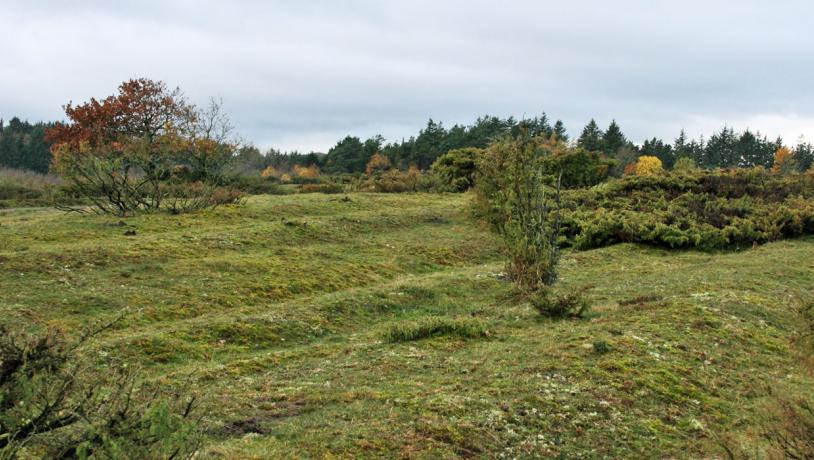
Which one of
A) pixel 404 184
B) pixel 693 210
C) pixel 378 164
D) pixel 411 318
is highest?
pixel 378 164

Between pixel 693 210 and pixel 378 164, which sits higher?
pixel 378 164

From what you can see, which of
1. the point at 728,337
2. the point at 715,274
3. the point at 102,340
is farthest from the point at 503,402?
the point at 715,274

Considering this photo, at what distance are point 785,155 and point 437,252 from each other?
8558 cm

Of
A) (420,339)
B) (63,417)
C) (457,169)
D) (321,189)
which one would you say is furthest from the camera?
(321,189)

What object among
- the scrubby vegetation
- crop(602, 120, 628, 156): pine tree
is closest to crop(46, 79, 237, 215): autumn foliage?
the scrubby vegetation

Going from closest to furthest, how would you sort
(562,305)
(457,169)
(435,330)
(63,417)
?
(63,417)
(435,330)
(562,305)
(457,169)

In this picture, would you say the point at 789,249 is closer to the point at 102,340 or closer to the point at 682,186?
the point at 682,186

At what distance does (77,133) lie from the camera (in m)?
48.2

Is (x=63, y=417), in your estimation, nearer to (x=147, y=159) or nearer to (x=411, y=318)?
(x=411, y=318)

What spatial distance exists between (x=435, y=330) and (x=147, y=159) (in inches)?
970

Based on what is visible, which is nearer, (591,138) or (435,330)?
(435,330)

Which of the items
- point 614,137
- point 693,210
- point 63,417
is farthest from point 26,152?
point 63,417

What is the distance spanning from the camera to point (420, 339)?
13.0 meters

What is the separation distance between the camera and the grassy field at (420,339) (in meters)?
7.85
